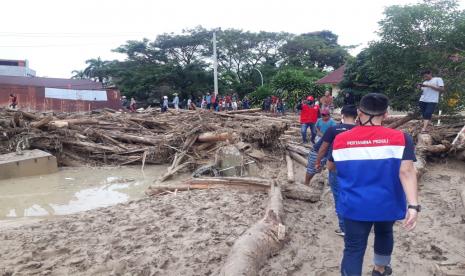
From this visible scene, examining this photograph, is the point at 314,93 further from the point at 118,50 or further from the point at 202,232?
the point at 202,232

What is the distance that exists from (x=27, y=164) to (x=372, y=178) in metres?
10.0

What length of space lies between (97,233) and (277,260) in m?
2.27

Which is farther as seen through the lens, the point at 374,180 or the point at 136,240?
the point at 136,240

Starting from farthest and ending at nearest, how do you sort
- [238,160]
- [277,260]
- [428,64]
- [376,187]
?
1. [428,64]
2. [238,160]
3. [277,260]
4. [376,187]

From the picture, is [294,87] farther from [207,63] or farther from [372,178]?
[372,178]

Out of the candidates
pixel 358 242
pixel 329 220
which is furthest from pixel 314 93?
pixel 358 242

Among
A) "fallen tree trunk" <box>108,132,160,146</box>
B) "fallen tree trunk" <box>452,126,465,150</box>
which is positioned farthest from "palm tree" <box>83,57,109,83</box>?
"fallen tree trunk" <box>452,126,465,150</box>

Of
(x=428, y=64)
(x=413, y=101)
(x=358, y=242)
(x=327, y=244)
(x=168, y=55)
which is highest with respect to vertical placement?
(x=168, y=55)

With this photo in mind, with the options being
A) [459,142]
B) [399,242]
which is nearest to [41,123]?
[399,242]

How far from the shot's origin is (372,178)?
3.23 metres

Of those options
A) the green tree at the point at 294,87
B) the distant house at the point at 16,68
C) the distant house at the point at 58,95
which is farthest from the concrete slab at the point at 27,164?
the distant house at the point at 16,68

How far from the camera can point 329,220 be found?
5.95 meters

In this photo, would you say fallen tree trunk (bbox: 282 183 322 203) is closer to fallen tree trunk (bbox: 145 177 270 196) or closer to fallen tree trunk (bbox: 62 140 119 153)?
fallen tree trunk (bbox: 145 177 270 196)

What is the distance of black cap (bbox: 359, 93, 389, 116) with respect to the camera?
336cm
